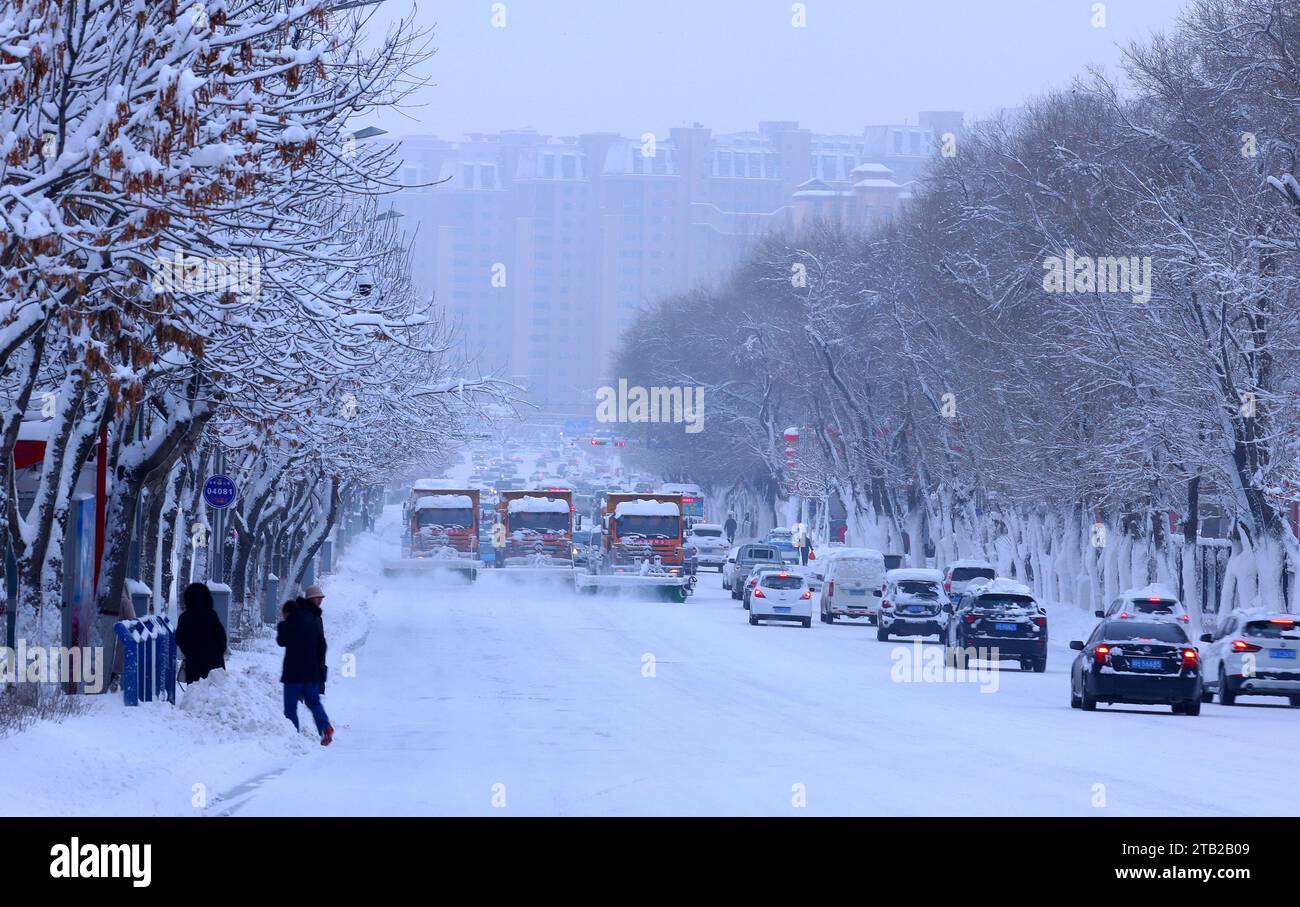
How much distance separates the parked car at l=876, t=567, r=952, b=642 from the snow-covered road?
2875 mm

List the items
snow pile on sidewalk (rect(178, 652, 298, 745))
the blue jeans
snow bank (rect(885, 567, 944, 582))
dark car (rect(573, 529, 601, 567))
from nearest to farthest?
snow pile on sidewalk (rect(178, 652, 298, 745)) < the blue jeans < snow bank (rect(885, 567, 944, 582)) < dark car (rect(573, 529, 601, 567))

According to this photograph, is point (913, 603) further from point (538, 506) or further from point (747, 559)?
point (538, 506)

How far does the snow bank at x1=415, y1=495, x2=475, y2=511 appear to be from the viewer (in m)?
70.8

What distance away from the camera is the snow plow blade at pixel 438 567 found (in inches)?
2702

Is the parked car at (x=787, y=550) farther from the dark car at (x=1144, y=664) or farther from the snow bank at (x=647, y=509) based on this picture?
the dark car at (x=1144, y=664)

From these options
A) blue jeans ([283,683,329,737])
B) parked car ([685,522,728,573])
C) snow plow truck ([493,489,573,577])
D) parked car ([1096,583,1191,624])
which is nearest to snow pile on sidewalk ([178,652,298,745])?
blue jeans ([283,683,329,737])

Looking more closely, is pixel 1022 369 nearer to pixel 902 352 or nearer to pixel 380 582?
pixel 902 352

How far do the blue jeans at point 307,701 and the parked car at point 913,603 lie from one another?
84.9 ft

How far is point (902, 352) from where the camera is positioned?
221 feet

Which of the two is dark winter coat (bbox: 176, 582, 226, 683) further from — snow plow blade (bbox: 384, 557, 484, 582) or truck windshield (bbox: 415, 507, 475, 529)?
truck windshield (bbox: 415, 507, 475, 529)

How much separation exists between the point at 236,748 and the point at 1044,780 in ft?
23.6

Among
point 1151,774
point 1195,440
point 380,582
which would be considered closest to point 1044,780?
point 1151,774

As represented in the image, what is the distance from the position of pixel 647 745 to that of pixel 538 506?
48.5 meters

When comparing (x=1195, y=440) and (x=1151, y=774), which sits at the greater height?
(x=1195, y=440)
